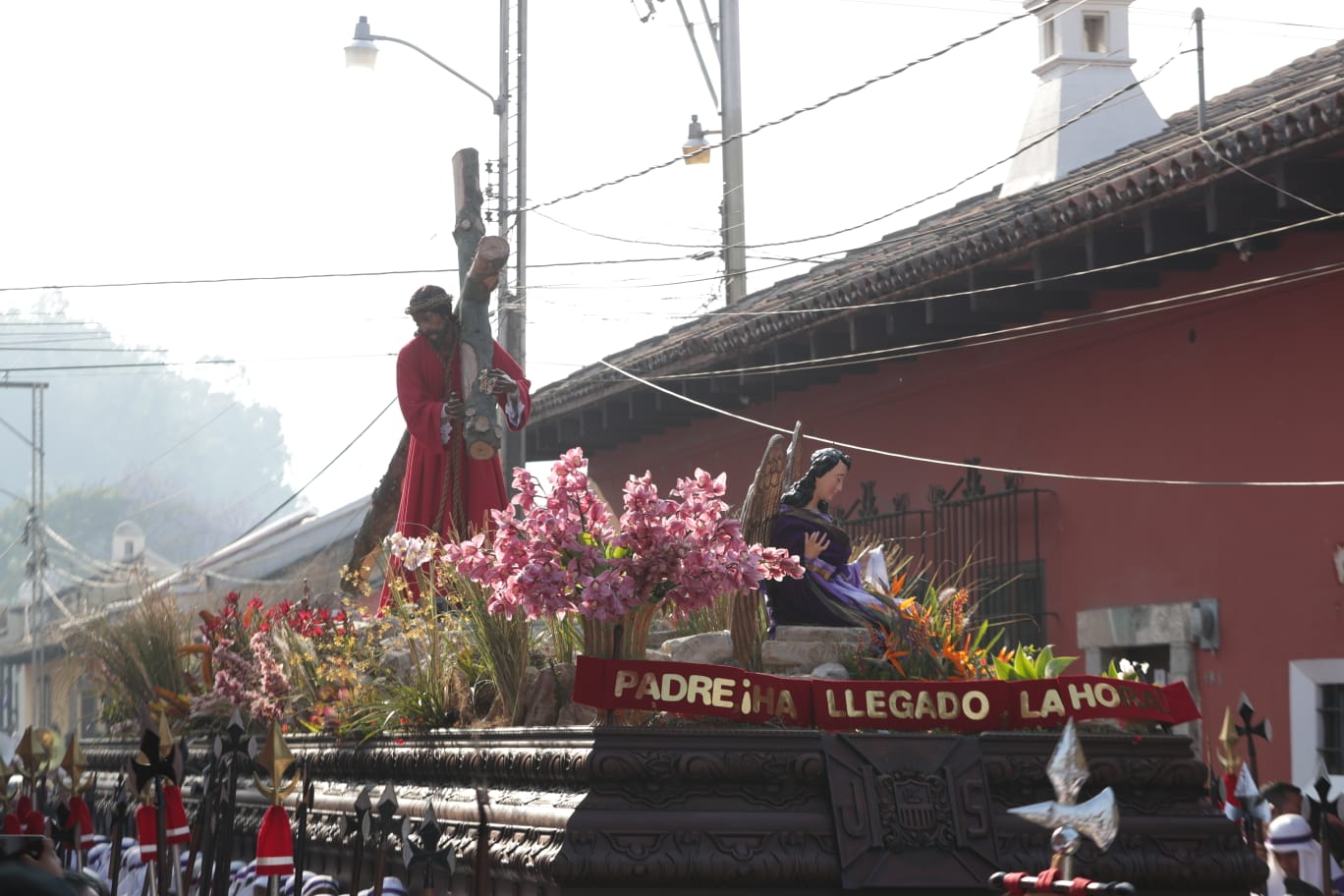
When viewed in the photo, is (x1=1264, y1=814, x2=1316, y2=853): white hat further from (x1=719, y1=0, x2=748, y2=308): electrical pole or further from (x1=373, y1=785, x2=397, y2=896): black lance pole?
(x1=719, y1=0, x2=748, y2=308): electrical pole

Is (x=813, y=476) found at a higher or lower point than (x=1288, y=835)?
higher

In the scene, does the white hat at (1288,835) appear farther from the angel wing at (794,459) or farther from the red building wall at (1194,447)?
the red building wall at (1194,447)

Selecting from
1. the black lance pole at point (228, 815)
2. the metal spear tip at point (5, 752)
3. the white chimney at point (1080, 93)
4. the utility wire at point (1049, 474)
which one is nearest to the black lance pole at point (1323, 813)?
the black lance pole at point (228, 815)

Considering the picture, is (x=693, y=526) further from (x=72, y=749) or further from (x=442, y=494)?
(x=442, y=494)

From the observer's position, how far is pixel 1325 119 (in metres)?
10.9

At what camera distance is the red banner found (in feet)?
22.3

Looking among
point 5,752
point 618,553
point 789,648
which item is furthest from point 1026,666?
point 5,752

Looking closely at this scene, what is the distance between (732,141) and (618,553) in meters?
16.3

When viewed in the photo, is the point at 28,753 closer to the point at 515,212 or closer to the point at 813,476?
the point at 813,476

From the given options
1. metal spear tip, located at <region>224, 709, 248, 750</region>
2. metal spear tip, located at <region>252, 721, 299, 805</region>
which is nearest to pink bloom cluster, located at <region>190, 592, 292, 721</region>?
metal spear tip, located at <region>224, 709, 248, 750</region>

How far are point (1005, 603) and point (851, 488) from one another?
3030 millimetres

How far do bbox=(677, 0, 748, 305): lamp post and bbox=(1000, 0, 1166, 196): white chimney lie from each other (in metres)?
4.35

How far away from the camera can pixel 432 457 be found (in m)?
11.1

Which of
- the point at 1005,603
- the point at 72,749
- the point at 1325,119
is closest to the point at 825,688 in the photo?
Result: the point at 72,749
